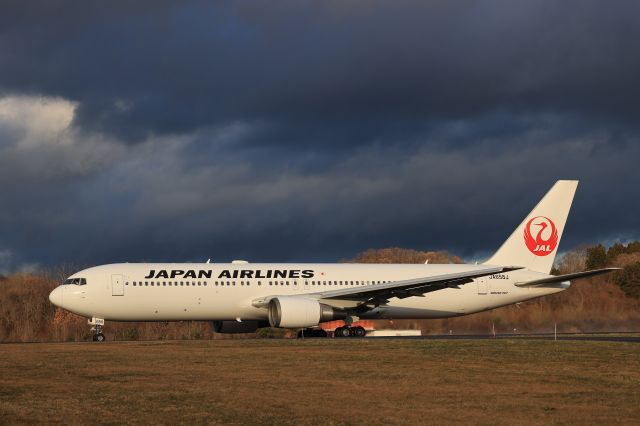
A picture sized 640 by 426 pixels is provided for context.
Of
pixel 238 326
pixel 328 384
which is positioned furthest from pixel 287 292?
pixel 328 384

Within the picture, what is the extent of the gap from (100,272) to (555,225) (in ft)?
78.9

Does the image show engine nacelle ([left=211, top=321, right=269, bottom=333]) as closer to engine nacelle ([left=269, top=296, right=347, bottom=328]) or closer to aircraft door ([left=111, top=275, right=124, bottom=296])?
engine nacelle ([left=269, top=296, right=347, bottom=328])

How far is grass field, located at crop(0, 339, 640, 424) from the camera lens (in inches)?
647

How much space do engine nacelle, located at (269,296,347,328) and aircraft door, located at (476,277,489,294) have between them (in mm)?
9947

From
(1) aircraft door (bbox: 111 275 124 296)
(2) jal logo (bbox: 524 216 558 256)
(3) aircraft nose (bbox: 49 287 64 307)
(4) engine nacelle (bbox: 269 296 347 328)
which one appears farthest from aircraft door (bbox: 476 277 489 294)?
(3) aircraft nose (bbox: 49 287 64 307)

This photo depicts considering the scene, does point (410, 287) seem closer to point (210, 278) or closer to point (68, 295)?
point (210, 278)

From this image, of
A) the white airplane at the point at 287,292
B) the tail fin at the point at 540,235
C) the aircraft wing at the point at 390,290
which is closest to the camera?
the aircraft wing at the point at 390,290

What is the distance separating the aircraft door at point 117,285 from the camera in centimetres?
4284

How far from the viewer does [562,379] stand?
71.8 feet

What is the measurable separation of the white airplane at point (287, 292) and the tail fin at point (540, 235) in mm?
1447

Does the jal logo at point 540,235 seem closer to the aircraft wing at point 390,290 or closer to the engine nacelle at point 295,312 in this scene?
the aircraft wing at point 390,290

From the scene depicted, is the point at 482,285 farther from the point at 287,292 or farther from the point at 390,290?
the point at 287,292

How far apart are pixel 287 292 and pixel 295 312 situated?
4.22m

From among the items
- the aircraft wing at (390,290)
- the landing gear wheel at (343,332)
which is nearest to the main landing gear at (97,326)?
the aircraft wing at (390,290)
